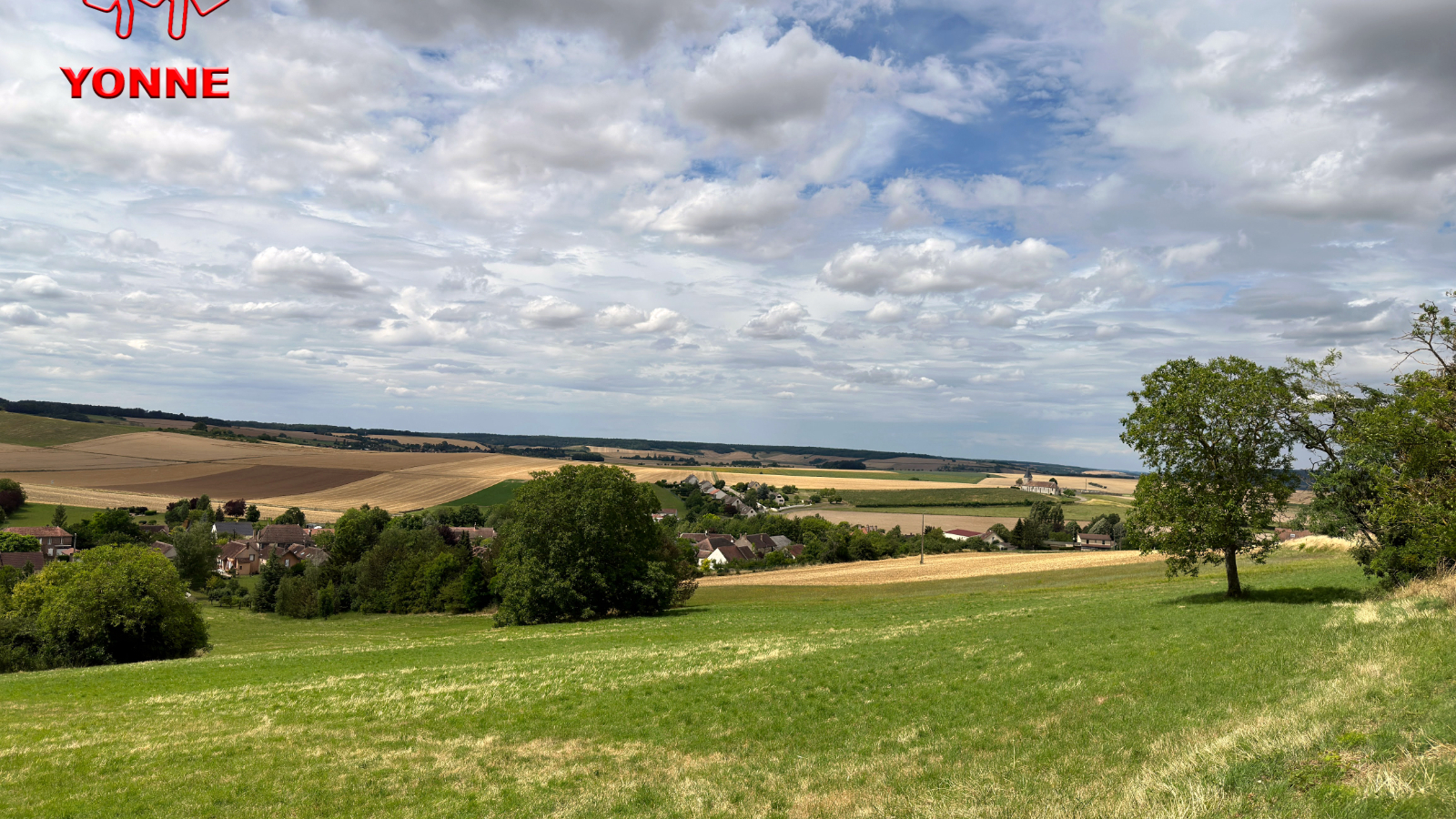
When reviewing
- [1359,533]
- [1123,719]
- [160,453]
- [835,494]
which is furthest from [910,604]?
[160,453]

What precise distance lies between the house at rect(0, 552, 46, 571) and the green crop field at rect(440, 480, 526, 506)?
52.2m

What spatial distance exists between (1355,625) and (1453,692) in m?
9.95

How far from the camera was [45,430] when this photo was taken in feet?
544

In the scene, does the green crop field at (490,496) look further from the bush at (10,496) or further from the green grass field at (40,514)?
the bush at (10,496)

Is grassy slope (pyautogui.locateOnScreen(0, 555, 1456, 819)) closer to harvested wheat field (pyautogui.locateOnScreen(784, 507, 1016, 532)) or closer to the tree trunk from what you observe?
the tree trunk

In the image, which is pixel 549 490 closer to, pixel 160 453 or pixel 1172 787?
pixel 1172 787

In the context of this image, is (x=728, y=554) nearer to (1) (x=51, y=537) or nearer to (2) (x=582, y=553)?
(2) (x=582, y=553)

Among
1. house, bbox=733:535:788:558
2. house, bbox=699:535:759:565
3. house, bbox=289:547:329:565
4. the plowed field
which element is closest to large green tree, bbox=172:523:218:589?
house, bbox=289:547:329:565

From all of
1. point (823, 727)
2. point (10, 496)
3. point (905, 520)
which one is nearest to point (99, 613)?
Result: point (823, 727)

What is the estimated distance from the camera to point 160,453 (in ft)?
513

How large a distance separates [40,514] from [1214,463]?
153198mm

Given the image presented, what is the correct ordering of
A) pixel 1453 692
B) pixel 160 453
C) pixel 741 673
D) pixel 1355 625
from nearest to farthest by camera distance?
pixel 1453 692, pixel 1355 625, pixel 741 673, pixel 160 453

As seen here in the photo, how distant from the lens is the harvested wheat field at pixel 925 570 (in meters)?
70.2

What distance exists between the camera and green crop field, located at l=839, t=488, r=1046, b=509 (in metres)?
170
